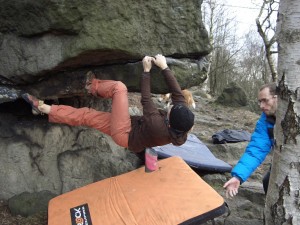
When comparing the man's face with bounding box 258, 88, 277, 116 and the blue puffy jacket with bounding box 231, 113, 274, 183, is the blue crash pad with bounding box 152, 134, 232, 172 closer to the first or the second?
the blue puffy jacket with bounding box 231, 113, 274, 183

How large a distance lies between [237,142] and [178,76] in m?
3.76

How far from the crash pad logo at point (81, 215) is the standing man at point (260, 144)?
1347 millimetres

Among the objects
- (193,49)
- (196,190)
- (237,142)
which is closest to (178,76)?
(193,49)

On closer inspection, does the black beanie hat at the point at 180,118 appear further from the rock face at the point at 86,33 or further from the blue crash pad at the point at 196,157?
the blue crash pad at the point at 196,157

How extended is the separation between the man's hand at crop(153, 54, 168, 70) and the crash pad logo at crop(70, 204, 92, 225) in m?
1.63

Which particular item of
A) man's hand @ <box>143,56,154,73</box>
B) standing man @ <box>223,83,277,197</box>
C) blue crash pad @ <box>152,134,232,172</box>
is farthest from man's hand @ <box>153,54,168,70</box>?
blue crash pad @ <box>152,134,232,172</box>

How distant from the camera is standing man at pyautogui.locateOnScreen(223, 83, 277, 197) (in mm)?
3193

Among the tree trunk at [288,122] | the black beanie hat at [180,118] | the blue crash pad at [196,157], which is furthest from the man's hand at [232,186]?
the blue crash pad at [196,157]

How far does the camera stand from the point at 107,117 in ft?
12.8

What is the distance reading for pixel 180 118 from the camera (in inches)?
129

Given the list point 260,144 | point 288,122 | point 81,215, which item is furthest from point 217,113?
point 288,122

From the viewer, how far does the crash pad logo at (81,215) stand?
3.34 m

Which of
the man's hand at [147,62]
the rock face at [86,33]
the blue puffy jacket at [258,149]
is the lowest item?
the blue puffy jacket at [258,149]

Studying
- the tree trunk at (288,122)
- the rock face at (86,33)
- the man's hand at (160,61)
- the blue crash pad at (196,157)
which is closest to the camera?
the tree trunk at (288,122)
